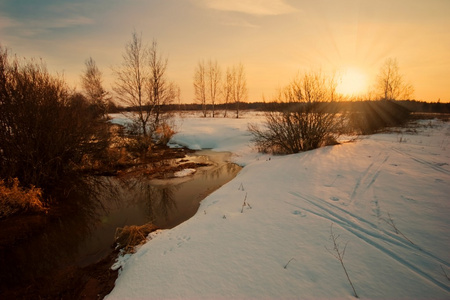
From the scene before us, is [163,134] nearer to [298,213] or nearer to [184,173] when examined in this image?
[184,173]

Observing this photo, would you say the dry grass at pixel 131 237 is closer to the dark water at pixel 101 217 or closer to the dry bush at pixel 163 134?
the dark water at pixel 101 217

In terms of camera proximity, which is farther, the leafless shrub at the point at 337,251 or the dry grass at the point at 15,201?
the dry grass at the point at 15,201

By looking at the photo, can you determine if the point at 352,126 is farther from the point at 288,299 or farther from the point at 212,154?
the point at 288,299

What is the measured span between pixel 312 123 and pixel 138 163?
960cm

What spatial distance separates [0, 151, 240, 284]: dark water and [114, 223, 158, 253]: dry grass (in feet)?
0.85

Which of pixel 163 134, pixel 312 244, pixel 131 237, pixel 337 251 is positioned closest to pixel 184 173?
pixel 131 237

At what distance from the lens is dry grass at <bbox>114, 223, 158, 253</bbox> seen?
4149 mm

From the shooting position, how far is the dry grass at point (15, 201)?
5.12 m

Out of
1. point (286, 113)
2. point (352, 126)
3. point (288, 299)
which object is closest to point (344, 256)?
point (288, 299)

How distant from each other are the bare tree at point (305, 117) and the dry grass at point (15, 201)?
9844 millimetres

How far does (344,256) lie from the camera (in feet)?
9.02

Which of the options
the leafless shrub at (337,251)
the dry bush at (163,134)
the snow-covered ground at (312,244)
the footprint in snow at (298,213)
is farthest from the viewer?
the dry bush at (163,134)

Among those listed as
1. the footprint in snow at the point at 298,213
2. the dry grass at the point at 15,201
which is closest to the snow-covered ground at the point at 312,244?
the footprint in snow at the point at 298,213

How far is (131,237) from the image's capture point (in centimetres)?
432
